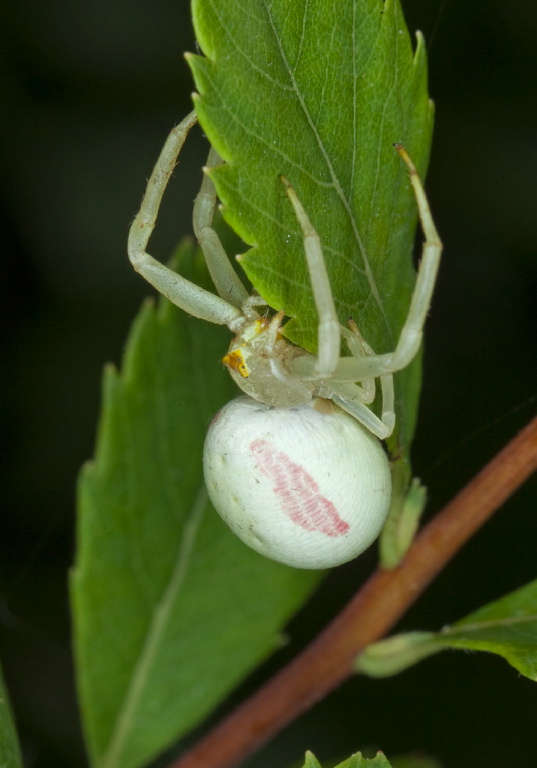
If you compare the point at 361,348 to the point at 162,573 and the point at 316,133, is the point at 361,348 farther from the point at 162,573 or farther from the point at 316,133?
the point at 162,573

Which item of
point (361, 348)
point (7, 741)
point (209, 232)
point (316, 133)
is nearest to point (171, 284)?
point (209, 232)

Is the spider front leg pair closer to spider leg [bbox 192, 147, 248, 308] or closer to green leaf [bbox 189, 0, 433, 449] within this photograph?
green leaf [bbox 189, 0, 433, 449]

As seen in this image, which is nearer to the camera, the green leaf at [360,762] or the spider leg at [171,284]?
the green leaf at [360,762]

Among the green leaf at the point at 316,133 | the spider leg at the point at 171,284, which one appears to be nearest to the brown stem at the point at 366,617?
the green leaf at the point at 316,133

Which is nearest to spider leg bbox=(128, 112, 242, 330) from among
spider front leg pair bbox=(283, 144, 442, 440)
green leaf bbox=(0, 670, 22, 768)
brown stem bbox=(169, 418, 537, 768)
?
spider front leg pair bbox=(283, 144, 442, 440)

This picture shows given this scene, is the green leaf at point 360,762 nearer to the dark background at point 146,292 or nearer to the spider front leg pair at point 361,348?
the spider front leg pair at point 361,348

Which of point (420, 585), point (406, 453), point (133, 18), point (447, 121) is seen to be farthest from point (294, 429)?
point (133, 18)

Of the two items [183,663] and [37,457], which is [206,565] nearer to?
[183,663]
